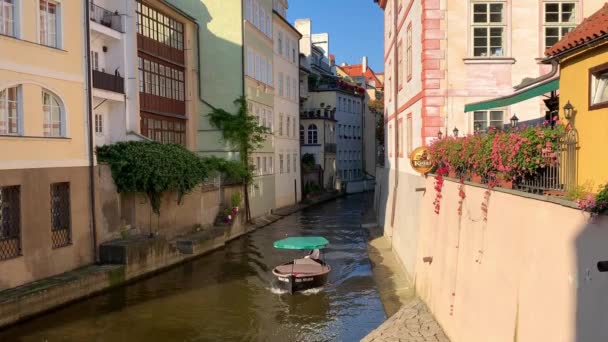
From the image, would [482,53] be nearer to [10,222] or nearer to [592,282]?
[592,282]

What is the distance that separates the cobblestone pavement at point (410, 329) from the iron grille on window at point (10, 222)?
1005cm

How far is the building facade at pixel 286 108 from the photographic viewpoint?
143ft

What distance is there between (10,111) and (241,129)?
18.4 m

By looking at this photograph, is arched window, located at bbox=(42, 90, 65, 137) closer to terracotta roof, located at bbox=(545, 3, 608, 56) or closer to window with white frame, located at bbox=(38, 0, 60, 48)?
window with white frame, located at bbox=(38, 0, 60, 48)

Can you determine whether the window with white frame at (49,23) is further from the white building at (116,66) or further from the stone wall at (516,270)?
the stone wall at (516,270)

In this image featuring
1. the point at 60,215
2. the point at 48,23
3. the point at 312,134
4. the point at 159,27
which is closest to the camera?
the point at 48,23

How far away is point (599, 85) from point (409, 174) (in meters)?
13.2

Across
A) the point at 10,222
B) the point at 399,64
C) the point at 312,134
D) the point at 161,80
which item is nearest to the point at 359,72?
the point at 312,134

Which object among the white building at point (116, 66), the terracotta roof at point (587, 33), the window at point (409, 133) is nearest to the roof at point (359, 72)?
the white building at point (116, 66)

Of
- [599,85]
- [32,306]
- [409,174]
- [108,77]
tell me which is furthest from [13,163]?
[599,85]

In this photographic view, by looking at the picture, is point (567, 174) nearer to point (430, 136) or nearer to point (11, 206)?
point (430, 136)

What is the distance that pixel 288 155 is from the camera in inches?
1848

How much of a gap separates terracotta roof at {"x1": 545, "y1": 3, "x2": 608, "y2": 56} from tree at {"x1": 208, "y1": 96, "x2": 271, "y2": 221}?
25.7 metres

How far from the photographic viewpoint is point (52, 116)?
18.1 meters
